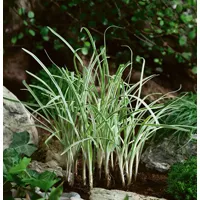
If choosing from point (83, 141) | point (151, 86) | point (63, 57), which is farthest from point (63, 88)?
point (151, 86)

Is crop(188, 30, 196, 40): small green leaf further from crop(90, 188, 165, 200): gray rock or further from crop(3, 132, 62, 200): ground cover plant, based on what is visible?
crop(3, 132, 62, 200): ground cover plant

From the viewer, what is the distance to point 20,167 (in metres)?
0.97

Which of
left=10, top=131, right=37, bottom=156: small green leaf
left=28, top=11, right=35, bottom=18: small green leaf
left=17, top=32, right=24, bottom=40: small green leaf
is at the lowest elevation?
left=10, top=131, right=37, bottom=156: small green leaf

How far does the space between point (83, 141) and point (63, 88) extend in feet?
0.85

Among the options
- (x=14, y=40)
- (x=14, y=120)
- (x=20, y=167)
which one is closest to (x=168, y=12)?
(x=14, y=40)

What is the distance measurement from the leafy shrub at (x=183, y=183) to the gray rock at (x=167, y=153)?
138 millimetres

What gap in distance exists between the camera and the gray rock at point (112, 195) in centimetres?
114

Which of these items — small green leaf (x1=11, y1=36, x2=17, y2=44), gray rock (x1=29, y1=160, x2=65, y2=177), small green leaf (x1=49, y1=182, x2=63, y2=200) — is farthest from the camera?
small green leaf (x1=11, y1=36, x2=17, y2=44)

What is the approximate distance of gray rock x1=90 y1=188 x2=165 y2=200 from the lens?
1.14 metres

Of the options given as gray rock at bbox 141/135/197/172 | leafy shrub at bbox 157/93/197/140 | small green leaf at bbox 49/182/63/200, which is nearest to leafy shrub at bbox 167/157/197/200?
gray rock at bbox 141/135/197/172

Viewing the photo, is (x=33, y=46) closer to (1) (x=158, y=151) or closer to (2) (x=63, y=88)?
(2) (x=63, y=88)

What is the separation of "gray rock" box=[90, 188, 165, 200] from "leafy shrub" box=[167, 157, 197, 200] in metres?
0.07

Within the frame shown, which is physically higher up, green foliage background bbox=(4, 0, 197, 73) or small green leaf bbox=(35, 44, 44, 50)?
green foliage background bbox=(4, 0, 197, 73)

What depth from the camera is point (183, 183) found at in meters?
1.22
